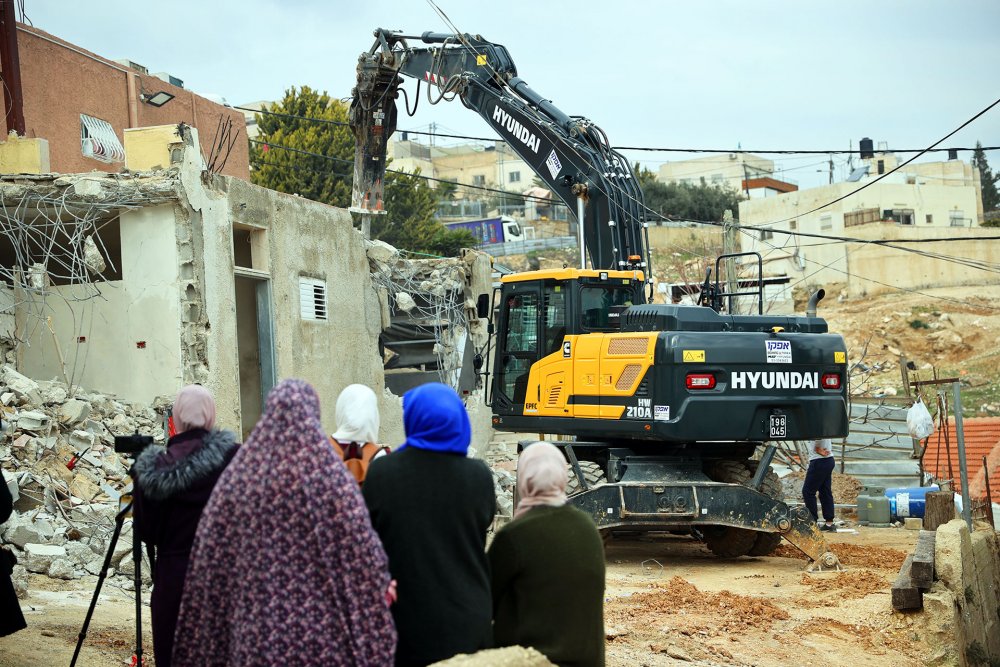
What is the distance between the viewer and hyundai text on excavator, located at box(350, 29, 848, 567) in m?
10.9

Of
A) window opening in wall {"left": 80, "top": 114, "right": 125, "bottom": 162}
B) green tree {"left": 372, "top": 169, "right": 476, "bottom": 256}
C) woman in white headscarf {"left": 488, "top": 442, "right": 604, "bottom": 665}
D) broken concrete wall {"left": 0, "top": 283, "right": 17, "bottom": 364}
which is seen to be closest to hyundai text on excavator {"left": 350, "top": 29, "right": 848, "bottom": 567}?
broken concrete wall {"left": 0, "top": 283, "right": 17, "bottom": 364}

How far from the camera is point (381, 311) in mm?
17188

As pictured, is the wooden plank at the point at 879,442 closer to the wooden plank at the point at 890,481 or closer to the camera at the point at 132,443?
the wooden plank at the point at 890,481

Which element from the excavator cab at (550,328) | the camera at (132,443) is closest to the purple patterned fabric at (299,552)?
the camera at (132,443)

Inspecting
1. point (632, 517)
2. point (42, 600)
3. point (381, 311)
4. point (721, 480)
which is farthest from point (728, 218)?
point (42, 600)

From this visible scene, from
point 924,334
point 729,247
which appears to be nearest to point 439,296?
point 729,247

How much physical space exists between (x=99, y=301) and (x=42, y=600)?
547 centimetres

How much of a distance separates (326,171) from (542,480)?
36.7 meters

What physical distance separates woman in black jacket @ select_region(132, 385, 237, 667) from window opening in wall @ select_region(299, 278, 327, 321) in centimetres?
1043

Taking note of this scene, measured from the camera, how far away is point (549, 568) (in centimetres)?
420

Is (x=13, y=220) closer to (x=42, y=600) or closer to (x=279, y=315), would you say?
(x=279, y=315)

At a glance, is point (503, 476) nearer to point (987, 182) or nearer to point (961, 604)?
point (961, 604)

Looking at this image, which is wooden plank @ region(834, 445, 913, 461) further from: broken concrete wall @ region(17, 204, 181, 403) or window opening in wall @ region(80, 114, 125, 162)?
window opening in wall @ region(80, 114, 125, 162)

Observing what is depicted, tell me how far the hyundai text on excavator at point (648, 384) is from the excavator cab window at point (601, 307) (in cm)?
2
